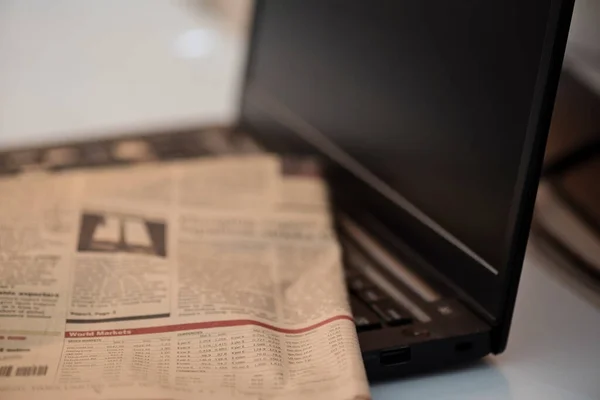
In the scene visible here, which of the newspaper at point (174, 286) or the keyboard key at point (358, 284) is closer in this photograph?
the newspaper at point (174, 286)

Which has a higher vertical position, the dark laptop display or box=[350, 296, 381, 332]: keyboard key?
the dark laptop display

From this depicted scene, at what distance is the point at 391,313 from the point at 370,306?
0.02m

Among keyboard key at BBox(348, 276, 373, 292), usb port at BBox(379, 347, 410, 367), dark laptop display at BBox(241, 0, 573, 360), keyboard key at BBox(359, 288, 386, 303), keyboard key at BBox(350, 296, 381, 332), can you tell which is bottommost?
usb port at BBox(379, 347, 410, 367)

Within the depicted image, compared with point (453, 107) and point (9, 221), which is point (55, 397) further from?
point (453, 107)

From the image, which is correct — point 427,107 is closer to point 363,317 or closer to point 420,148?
point 420,148

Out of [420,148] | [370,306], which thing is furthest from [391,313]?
[420,148]

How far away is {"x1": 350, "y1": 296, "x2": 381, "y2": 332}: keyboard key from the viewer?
0.55 m

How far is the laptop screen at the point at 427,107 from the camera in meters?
0.51

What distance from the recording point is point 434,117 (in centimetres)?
58

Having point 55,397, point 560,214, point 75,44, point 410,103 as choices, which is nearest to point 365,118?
point 410,103

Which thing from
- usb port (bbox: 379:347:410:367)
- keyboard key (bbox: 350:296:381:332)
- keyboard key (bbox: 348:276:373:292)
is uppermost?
keyboard key (bbox: 348:276:373:292)

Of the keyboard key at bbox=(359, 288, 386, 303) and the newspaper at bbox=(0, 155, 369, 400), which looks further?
the keyboard key at bbox=(359, 288, 386, 303)

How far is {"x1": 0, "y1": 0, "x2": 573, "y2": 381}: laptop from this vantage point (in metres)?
0.51

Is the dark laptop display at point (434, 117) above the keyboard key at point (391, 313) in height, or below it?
above
